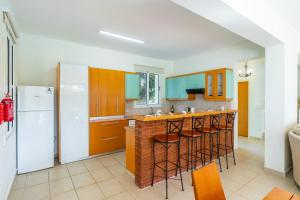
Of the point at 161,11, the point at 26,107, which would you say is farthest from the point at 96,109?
the point at 161,11

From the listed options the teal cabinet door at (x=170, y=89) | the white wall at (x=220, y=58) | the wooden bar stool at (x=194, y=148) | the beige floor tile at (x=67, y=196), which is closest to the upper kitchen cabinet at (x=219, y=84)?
the white wall at (x=220, y=58)

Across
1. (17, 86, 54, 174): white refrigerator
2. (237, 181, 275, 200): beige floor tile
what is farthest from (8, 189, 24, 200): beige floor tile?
(237, 181, 275, 200): beige floor tile

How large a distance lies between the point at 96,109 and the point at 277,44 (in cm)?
407

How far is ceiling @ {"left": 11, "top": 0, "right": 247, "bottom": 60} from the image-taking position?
98.6 inches

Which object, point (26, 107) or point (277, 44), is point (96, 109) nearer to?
point (26, 107)

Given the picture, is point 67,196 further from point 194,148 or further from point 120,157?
point 194,148

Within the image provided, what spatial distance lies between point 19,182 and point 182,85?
470cm

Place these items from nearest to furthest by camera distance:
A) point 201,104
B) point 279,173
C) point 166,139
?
point 166,139, point 279,173, point 201,104

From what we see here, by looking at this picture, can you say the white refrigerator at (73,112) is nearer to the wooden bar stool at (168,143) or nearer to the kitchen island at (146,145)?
the kitchen island at (146,145)

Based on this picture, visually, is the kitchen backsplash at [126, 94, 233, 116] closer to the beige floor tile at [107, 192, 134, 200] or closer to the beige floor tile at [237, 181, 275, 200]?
the beige floor tile at [237, 181, 275, 200]

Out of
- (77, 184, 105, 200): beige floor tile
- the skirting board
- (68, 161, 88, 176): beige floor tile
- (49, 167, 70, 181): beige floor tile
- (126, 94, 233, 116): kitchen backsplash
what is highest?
(126, 94, 233, 116): kitchen backsplash

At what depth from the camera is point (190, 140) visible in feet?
10.6

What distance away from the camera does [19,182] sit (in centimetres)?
277

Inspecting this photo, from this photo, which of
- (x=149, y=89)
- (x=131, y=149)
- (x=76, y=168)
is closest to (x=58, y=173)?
(x=76, y=168)
